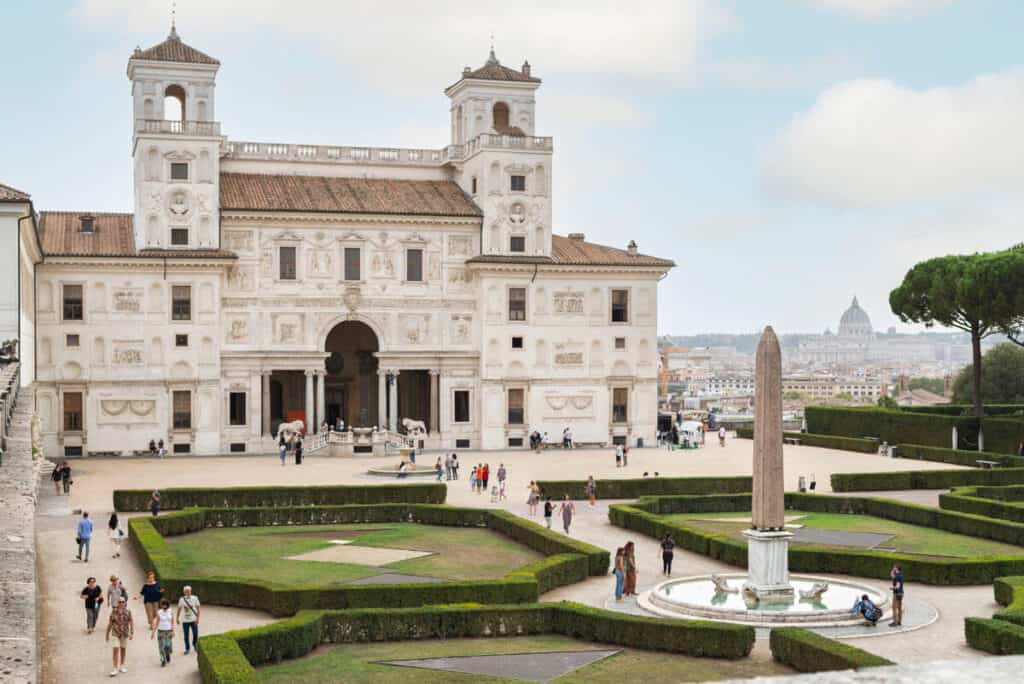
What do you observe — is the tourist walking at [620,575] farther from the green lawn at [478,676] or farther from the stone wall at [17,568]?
the stone wall at [17,568]

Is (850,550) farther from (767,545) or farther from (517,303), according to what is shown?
(517,303)

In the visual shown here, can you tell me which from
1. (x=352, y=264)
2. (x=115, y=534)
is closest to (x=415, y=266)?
(x=352, y=264)

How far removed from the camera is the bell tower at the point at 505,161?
64312mm

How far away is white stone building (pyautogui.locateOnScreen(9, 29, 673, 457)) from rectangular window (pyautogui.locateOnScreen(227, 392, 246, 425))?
3.8 inches

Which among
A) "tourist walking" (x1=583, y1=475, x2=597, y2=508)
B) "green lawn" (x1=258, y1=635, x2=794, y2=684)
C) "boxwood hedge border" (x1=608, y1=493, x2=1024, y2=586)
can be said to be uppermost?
"tourist walking" (x1=583, y1=475, x2=597, y2=508)

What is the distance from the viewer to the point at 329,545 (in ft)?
115

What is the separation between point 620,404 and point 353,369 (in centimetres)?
1279

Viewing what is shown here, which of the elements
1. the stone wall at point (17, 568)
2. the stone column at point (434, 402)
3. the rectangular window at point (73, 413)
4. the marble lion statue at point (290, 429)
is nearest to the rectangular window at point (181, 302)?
the rectangular window at point (73, 413)

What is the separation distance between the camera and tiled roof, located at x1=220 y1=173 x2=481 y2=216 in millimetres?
61812

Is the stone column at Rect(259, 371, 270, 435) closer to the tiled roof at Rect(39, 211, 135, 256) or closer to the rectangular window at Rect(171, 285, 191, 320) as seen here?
the rectangular window at Rect(171, 285, 191, 320)

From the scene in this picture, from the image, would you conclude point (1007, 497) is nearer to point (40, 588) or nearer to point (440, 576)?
point (440, 576)

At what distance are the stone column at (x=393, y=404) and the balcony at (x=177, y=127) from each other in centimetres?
1331

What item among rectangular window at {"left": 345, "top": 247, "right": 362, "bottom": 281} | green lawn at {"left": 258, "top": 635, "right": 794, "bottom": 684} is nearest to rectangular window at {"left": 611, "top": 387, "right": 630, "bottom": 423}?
rectangular window at {"left": 345, "top": 247, "right": 362, "bottom": 281}

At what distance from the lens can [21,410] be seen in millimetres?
37531
